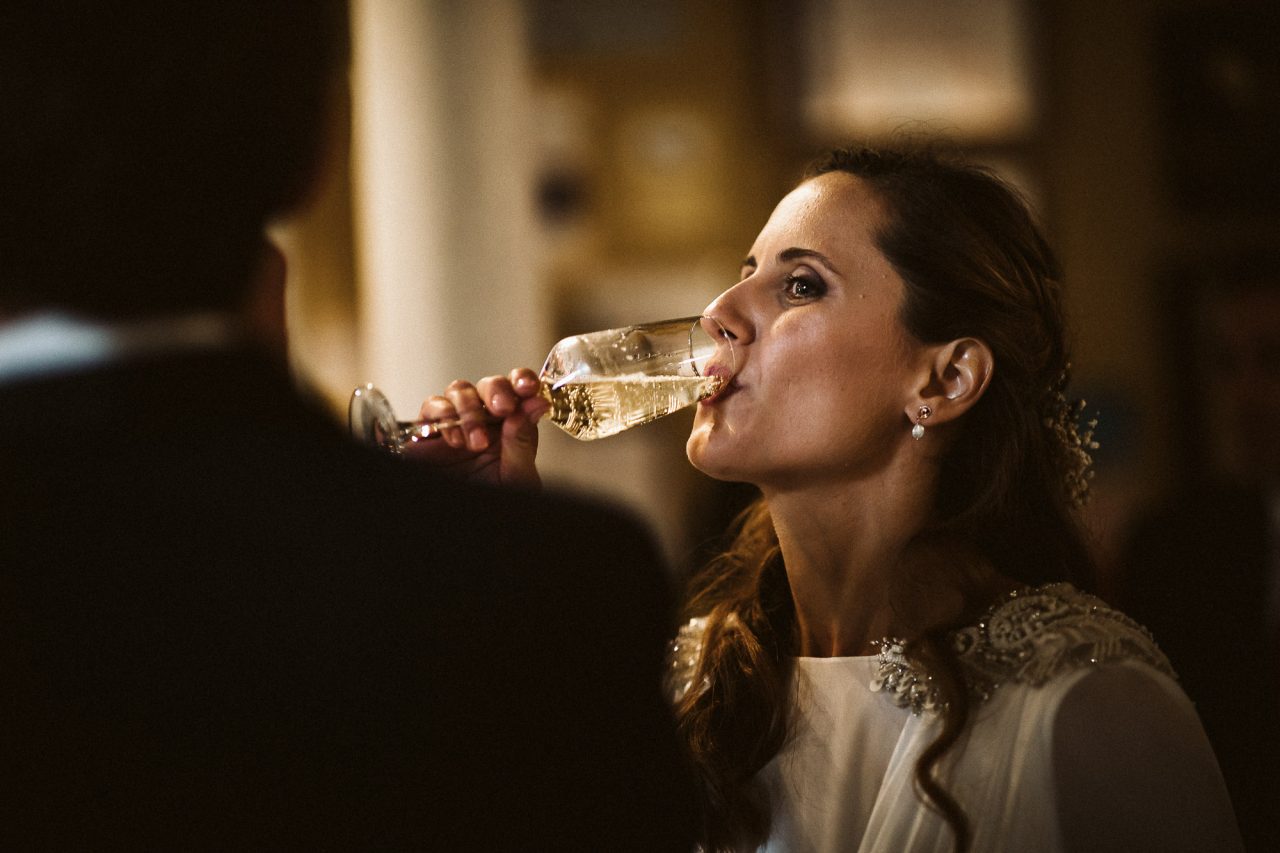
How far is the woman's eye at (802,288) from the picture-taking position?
65.9 inches

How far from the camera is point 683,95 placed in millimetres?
4750

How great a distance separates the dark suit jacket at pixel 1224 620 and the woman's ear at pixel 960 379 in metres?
1.24

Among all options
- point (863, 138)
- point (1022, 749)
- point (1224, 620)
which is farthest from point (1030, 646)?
point (863, 138)

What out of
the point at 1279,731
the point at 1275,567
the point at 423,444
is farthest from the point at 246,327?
the point at 1275,567

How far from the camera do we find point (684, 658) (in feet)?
6.16

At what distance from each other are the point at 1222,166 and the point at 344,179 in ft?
11.3

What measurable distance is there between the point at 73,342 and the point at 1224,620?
10.1ft

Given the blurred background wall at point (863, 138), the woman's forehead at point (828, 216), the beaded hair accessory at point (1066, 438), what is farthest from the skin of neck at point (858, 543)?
the blurred background wall at point (863, 138)

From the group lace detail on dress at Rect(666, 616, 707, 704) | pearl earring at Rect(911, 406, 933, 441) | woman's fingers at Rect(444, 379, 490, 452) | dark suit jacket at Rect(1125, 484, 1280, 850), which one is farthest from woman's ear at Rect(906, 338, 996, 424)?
dark suit jacket at Rect(1125, 484, 1280, 850)

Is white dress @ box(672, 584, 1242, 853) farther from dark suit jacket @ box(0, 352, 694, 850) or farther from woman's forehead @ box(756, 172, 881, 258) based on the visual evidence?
dark suit jacket @ box(0, 352, 694, 850)

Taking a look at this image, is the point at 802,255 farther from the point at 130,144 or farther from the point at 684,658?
the point at 130,144

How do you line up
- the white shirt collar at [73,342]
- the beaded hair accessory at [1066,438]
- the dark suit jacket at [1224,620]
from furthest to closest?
the dark suit jacket at [1224,620]
the beaded hair accessory at [1066,438]
the white shirt collar at [73,342]

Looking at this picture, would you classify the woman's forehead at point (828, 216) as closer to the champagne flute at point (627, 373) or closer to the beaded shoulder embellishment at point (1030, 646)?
Result: the champagne flute at point (627, 373)

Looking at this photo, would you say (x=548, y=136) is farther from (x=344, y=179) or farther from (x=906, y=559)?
(x=906, y=559)
